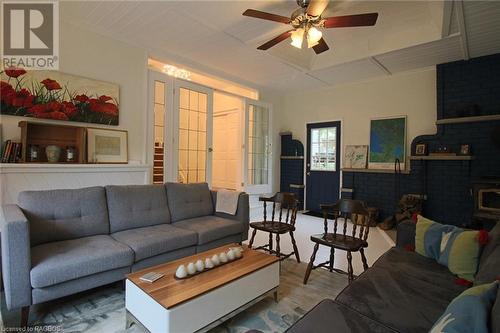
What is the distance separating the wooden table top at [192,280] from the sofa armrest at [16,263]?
68 cm

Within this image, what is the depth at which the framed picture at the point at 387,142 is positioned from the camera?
477 centimetres

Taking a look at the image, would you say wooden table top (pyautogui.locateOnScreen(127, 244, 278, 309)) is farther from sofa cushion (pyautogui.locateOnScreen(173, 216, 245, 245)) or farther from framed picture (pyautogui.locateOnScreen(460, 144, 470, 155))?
framed picture (pyautogui.locateOnScreen(460, 144, 470, 155))

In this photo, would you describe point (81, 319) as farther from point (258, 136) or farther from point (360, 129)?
point (360, 129)

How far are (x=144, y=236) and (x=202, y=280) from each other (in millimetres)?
959

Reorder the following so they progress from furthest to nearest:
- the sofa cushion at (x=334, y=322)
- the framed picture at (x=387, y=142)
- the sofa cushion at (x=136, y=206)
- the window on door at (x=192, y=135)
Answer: the framed picture at (x=387, y=142)
the window on door at (x=192, y=135)
the sofa cushion at (x=136, y=206)
the sofa cushion at (x=334, y=322)

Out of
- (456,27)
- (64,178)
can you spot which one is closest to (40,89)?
(64,178)

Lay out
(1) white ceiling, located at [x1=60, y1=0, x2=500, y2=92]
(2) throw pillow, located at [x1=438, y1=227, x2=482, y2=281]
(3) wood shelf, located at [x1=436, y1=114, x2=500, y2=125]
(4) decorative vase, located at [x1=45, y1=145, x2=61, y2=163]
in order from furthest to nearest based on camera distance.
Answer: (3) wood shelf, located at [x1=436, y1=114, x2=500, y2=125] → (4) decorative vase, located at [x1=45, y1=145, x2=61, y2=163] → (1) white ceiling, located at [x1=60, y1=0, x2=500, y2=92] → (2) throw pillow, located at [x1=438, y1=227, x2=482, y2=281]

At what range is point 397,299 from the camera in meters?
1.42

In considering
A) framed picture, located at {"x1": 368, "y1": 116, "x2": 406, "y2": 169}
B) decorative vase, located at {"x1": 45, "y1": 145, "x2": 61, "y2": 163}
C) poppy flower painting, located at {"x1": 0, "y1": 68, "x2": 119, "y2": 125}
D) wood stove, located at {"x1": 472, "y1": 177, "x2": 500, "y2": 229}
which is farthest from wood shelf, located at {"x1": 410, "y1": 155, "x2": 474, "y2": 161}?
decorative vase, located at {"x1": 45, "y1": 145, "x2": 61, "y2": 163}

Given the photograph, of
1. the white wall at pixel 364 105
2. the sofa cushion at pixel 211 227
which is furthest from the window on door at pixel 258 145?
the sofa cushion at pixel 211 227

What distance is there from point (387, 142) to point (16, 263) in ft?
17.7

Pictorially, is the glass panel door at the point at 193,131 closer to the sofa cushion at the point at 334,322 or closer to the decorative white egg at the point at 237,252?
the decorative white egg at the point at 237,252

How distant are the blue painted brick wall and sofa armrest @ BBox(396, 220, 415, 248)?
262 cm

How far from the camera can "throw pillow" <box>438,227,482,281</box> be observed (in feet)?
5.51
